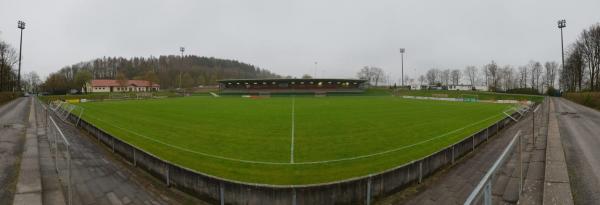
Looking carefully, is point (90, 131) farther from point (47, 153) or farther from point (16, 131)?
point (47, 153)

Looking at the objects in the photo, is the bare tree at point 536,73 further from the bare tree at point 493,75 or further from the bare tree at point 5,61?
the bare tree at point 5,61

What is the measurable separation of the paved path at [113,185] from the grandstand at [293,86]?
268 feet

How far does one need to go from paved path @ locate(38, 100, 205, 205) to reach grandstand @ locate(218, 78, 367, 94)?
268ft

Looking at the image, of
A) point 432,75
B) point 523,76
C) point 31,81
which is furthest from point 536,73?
point 31,81

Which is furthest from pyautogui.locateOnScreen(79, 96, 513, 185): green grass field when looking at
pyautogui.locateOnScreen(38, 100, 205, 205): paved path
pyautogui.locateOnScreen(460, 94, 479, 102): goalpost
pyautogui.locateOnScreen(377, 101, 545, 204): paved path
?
pyautogui.locateOnScreen(460, 94, 479, 102): goalpost

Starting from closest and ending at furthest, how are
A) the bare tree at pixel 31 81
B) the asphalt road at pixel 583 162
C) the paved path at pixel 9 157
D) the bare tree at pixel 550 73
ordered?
1. the asphalt road at pixel 583 162
2. the paved path at pixel 9 157
3. the bare tree at pixel 550 73
4. the bare tree at pixel 31 81

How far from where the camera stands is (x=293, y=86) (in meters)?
95.7

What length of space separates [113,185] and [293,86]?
86612mm

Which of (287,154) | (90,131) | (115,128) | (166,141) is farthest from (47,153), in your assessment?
(287,154)

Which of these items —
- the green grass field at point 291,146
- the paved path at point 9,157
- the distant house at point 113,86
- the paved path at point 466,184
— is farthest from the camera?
the distant house at point 113,86

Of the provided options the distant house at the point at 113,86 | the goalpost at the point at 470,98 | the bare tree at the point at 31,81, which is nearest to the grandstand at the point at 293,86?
the goalpost at the point at 470,98

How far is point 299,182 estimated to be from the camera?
942 centimetres

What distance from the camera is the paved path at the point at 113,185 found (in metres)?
8.45

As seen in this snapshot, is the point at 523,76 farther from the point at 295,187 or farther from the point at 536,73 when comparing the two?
the point at 295,187
